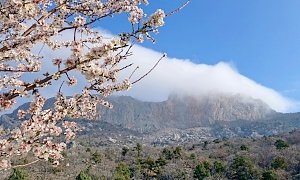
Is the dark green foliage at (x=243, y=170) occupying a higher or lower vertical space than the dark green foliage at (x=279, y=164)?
lower

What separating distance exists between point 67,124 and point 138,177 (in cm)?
4357

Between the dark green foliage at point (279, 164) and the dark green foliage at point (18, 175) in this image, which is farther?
the dark green foliage at point (279, 164)

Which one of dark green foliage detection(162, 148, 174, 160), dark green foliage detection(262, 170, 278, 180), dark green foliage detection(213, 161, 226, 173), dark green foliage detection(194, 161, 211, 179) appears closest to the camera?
dark green foliage detection(262, 170, 278, 180)

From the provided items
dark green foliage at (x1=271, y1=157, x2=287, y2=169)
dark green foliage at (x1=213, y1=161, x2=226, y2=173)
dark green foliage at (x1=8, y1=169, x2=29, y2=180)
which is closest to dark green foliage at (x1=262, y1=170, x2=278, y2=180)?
dark green foliage at (x1=271, y1=157, x2=287, y2=169)

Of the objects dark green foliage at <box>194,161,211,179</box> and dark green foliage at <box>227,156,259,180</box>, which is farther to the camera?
dark green foliage at <box>194,161,211,179</box>

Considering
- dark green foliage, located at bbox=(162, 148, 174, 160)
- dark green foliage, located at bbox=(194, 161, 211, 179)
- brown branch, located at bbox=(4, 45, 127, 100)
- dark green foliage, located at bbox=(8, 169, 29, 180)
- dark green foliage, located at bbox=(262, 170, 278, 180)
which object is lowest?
dark green foliage, located at bbox=(8, 169, 29, 180)

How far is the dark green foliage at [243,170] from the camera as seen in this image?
43.8 metres

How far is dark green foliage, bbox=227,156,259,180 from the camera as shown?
4377cm

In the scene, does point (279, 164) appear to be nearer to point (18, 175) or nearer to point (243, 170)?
point (243, 170)

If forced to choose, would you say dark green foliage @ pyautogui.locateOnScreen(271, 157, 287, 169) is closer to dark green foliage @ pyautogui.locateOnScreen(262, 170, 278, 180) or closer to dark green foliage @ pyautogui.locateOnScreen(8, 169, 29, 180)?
dark green foliage @ pyautogui.locateOnScreen(262, 170, 278, 180)

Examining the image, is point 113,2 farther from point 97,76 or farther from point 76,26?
point 97,76

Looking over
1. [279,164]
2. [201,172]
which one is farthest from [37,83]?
[279,164]

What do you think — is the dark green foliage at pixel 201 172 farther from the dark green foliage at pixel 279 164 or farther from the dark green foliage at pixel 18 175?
the dark green foliage at pixel 18 175

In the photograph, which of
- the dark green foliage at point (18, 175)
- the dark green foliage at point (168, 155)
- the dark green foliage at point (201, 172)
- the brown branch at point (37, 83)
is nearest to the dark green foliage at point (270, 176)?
the dark green foliage at point (201, 172)
